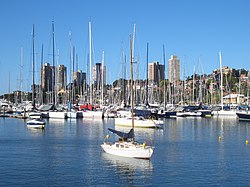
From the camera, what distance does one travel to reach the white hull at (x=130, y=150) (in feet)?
130

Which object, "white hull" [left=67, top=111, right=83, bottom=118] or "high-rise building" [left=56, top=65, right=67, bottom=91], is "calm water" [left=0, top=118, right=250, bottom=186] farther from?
"high-rise building" [left=56, top=65, right=67, bottom=91]

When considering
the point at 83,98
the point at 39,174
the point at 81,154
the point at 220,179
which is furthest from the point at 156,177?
the point at 83,98

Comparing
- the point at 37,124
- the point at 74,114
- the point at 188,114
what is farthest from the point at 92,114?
the point at 188,114

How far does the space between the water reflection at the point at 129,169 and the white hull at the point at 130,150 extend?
483mm

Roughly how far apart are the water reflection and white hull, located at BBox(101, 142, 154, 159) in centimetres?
48

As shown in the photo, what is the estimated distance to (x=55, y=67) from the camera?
108m

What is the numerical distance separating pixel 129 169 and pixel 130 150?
14.9 feet

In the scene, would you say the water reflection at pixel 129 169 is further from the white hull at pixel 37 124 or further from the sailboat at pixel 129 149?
the white hull at pixel 37 124

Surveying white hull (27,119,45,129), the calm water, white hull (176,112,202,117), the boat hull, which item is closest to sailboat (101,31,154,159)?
the calm water

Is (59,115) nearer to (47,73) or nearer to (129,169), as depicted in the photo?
(47,73)

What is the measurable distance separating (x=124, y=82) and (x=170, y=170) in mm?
86040

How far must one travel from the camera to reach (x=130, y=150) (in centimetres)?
4022

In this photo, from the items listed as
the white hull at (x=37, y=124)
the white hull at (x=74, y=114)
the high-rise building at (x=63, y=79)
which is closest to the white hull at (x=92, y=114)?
the white hull at (x=74, y=114)

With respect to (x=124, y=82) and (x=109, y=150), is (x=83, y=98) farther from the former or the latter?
(x=109, y=150)
